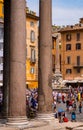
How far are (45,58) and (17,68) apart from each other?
3.05 m

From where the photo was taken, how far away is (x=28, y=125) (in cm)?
1831

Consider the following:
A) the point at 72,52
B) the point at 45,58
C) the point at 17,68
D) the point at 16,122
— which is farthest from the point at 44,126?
the point at 72,52

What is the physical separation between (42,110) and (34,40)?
192ft

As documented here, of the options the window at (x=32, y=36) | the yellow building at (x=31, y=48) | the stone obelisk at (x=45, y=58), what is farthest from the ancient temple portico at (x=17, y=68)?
the window at (x=32, y=36)

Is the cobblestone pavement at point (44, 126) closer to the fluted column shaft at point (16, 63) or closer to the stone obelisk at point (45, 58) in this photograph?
the fluted column shaft at point (16, 63)

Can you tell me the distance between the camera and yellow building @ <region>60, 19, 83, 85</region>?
9722 centimetres

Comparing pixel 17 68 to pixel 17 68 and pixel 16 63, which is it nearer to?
pixel 17 68

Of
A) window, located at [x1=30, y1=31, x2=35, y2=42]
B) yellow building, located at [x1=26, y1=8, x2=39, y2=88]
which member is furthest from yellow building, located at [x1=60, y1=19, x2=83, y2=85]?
window, located at [x1=30, y1=31, x2=35, y2=42]

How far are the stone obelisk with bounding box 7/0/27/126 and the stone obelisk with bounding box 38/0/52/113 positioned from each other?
2.63 m

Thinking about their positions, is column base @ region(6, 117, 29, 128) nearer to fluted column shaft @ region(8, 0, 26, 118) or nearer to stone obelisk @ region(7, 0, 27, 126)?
stone obelisk @ region(7, 0, 27, 126)

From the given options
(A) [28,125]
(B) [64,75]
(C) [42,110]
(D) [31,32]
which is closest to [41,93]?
(C) [42,110]

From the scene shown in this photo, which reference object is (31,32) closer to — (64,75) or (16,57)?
(64,75)

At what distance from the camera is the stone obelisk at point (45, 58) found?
20703 mm

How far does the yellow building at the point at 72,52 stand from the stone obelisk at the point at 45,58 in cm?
7479
